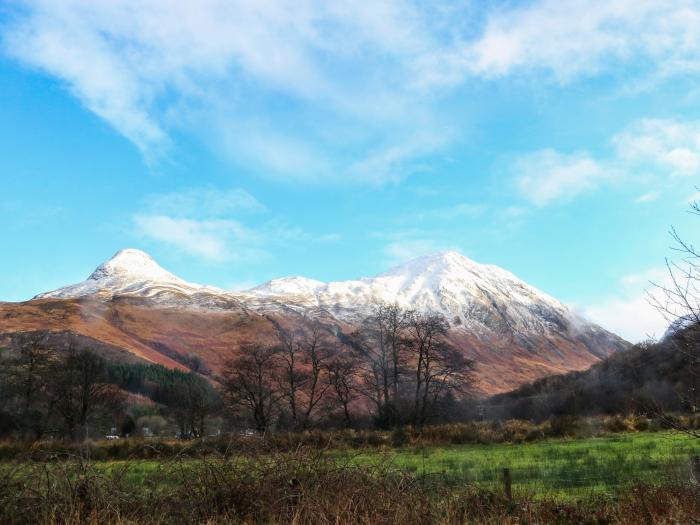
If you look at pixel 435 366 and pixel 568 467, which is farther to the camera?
pixel 435 366

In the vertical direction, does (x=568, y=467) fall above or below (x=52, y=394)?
below

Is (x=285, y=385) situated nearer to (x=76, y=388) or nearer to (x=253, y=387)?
(x=253, y=387)

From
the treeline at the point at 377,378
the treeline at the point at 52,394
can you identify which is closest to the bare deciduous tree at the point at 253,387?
the treeline at the point at 377,378

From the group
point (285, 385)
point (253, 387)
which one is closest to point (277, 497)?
point (253, 387)

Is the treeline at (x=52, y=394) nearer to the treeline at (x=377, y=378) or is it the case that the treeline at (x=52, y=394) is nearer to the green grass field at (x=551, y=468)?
the treeline at (x=377, y=378)

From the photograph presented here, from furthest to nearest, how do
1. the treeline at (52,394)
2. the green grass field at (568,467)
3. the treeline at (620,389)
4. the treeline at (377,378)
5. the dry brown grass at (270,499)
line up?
the treeline at (620,389) < the treeline at (52,394) < the treeline at (377,378) < the green grass field at (568,467) < the dry brown grass at (270,499)

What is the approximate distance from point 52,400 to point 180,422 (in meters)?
20.9

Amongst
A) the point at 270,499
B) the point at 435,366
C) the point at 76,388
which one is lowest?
the point at 270,499

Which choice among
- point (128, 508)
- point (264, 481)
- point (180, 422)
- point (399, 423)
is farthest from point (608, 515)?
point (180, 422)

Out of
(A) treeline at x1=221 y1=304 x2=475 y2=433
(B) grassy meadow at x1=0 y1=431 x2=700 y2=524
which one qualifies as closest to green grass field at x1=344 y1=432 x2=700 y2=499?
(B) grassy meadow at x1=0 y1=431 x2=700 y2=524

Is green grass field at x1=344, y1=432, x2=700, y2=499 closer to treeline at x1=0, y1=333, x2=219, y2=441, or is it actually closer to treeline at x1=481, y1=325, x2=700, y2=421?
treeline at x1=481, y1=325, x2=700, y2=421

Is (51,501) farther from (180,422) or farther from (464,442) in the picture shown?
(180,422)

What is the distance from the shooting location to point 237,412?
54406 mm

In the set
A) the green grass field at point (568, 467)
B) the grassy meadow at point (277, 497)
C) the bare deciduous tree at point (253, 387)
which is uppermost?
the bare deciduous tree at point (253, 387)
